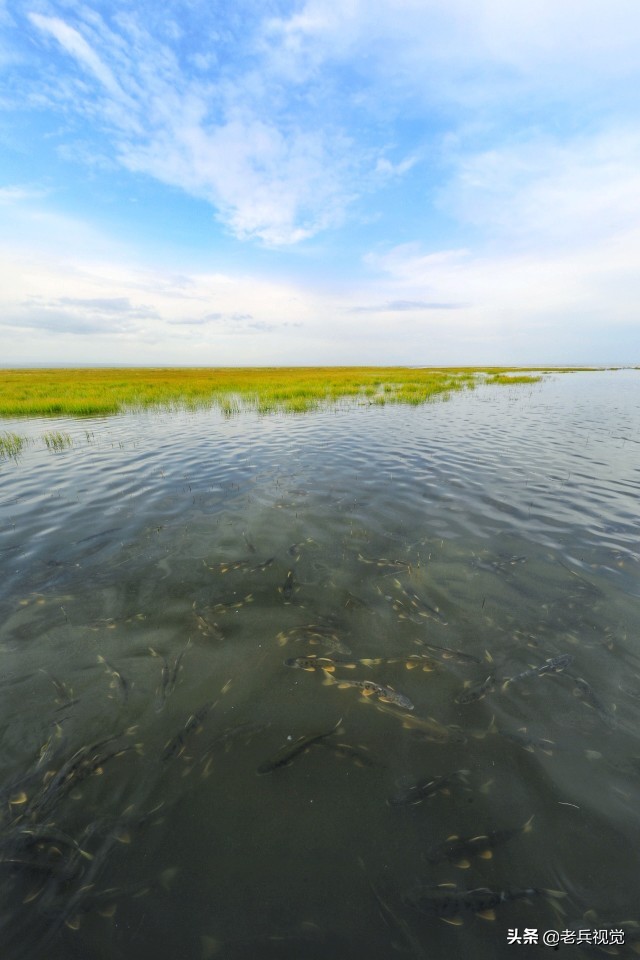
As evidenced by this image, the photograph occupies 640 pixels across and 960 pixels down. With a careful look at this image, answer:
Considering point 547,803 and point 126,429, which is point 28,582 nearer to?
point 547,803

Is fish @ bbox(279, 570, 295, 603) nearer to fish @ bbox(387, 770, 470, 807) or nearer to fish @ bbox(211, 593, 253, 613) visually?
fish @ bbox(211, 593, 253, 613)

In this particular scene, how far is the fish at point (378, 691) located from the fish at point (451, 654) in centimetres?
96

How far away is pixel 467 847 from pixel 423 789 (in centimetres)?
54

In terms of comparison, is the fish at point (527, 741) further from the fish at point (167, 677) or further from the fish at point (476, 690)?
the fish at point (167, 677)

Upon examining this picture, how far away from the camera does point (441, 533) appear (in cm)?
897

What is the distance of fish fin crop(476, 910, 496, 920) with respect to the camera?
2.79 m

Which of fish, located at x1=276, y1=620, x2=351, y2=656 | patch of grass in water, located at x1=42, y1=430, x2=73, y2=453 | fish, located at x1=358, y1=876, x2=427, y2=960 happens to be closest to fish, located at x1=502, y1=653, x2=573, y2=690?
fish, located at x1=276, y1=620, x2=351, y2=656

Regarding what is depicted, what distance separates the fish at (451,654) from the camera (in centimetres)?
517

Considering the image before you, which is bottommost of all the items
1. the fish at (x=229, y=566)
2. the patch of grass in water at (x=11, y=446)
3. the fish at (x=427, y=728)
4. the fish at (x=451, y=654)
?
the fish at (x=427, y=728)

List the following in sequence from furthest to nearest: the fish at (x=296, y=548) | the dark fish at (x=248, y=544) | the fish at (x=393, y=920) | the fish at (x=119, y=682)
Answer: the dark fish at (x=248, y=544), the fish at (x=296, y=548), the fish at (x=119, y=682), the fish at (x=393, y=920)

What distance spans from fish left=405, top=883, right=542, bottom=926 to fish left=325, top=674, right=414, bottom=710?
1.67 m

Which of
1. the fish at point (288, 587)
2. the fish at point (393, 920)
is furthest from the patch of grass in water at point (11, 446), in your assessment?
the fish at point (393, 920)

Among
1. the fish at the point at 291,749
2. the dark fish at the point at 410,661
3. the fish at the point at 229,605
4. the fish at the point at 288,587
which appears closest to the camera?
the fish at the point at 291,749

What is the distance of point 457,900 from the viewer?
2877 mm
